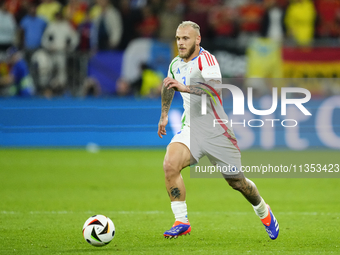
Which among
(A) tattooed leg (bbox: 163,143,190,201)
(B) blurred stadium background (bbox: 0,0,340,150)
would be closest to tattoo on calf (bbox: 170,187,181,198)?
(A) tattooed leg (bbox: 163,143,190,201)

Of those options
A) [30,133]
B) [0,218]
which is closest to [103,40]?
[30,133]

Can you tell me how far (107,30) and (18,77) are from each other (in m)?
2.80

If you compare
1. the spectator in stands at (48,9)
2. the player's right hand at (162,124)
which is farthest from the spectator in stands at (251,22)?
the player's right hand at (162,124)

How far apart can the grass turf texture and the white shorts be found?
0.83 metres

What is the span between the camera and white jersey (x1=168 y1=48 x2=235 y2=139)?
6.19m

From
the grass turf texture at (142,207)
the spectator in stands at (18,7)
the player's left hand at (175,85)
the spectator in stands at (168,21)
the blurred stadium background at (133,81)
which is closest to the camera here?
the player's left hand at (175,85)

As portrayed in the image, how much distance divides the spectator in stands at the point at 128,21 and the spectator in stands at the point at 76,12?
1.29 meters

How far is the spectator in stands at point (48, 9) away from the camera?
17623 millimetres

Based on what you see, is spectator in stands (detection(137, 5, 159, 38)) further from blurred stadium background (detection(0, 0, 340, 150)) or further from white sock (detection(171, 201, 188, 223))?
white sock (detection(171, 201, 188, 223))

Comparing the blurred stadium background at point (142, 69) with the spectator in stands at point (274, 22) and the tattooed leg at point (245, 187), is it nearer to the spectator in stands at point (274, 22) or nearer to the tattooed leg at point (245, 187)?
the spectator in stands at point (274, 22)

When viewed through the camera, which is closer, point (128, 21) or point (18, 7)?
point (128, 21)

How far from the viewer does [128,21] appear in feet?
55.3

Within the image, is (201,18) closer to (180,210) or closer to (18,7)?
(18,7)

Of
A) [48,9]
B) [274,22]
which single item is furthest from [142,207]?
[48,9]
